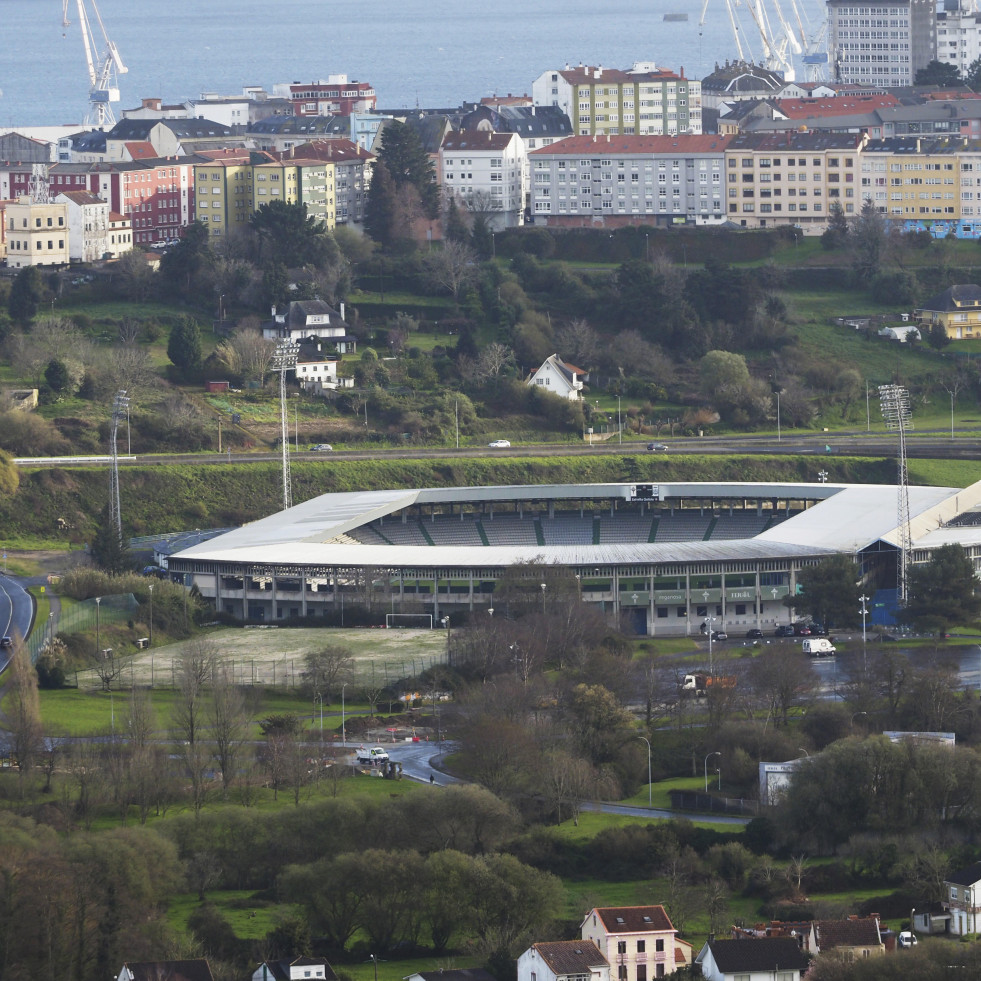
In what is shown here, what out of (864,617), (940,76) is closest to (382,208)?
(940,76)

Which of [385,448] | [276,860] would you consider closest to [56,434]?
[385,448]

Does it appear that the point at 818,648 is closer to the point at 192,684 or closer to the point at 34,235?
the point at 192,684

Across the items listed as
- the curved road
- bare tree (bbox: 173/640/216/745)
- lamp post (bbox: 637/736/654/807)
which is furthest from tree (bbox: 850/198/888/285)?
lamp post (bbox: 637/736/654/807)

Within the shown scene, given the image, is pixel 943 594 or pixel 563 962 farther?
pixel 943 594

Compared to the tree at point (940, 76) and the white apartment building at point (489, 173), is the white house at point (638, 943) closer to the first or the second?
the white apartment building at point (489, 173)

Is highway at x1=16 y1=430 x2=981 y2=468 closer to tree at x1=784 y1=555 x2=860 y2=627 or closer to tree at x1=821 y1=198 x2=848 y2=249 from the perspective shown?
tree at x1=821 y1=198 x2=848 y2=249

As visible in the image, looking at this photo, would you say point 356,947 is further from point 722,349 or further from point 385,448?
point 722,349

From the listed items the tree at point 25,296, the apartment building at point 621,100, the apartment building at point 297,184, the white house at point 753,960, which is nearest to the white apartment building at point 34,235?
the tree at point 25,296
